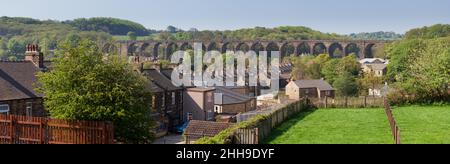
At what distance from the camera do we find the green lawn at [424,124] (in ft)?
69.4

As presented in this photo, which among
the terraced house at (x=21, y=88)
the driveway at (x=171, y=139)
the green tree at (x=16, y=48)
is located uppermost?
the green tree at (x=16, y=48)

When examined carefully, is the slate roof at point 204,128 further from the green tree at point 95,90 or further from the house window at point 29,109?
the house window at point 29,109

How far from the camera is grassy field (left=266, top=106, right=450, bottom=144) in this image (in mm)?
21328

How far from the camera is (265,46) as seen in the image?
6029 inches

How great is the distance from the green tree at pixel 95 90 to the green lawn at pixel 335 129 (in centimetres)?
660

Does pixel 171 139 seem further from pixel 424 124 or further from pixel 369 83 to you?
pixel 369 83

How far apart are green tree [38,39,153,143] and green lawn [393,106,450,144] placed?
1183 cm

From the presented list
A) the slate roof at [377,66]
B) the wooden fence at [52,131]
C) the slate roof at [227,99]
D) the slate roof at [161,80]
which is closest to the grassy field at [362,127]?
the wooden fence at [52,131]

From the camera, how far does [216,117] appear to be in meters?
48.8

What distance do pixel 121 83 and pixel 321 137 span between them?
9135 mm

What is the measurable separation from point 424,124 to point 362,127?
126 inches

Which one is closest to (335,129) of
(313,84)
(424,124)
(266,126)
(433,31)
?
(266,126)
